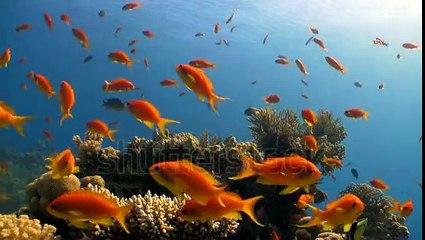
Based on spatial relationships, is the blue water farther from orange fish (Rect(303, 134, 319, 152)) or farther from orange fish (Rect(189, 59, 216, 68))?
orange fish (Rect(303, 134, 319, 152))

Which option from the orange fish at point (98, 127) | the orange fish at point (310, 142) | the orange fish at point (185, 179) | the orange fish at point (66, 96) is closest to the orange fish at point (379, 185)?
the orange fish at point (310, 142)

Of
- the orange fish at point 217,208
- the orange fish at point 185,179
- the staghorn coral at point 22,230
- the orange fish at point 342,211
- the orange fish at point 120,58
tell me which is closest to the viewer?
the orange fish at point 185,179

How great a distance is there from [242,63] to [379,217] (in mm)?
71511

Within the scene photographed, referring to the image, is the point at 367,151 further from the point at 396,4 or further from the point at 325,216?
the point at 325,216

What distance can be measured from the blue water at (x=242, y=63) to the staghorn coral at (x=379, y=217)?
14.7m

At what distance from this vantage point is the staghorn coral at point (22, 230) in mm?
4445

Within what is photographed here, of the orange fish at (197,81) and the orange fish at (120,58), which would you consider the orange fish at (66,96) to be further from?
the orange fish at (120,58)

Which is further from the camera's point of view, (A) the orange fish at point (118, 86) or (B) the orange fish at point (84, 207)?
(A) the orange fish at point (118, 86)

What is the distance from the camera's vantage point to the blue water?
38812mm

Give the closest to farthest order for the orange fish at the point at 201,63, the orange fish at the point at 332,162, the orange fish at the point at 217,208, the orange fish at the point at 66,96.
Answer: the orange fish at the point at 217,208 → the orange fish at the point at 66,96 → the orange fish at the point at 332,162 → the orange fish at the point at 201,63

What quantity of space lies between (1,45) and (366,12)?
7917 centimetres

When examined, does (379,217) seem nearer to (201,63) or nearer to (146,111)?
(201,63)

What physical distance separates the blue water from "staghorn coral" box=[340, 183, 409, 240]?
1473 cm

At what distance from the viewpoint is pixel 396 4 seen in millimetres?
34250
